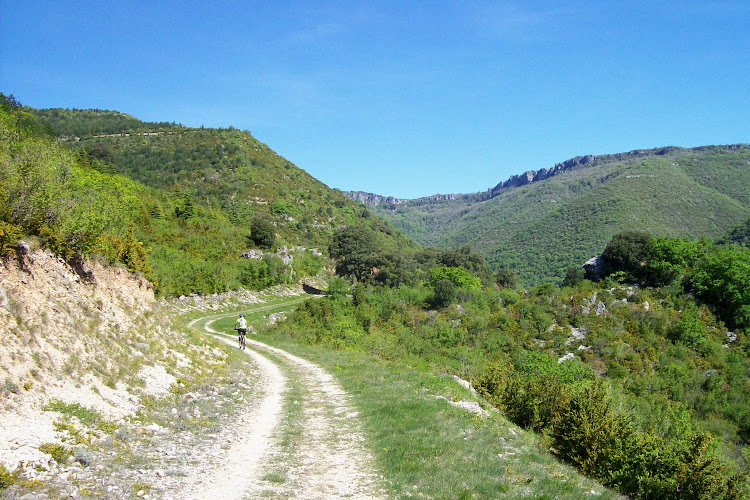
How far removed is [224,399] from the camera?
1180cm

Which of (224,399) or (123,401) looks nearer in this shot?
(123,401)

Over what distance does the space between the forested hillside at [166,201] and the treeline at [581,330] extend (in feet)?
34.4

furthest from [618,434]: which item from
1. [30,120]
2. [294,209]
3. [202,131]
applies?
[202,131]

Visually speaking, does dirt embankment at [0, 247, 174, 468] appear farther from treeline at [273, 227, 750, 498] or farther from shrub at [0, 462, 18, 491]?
treeline at [273, 227, 750, 498]

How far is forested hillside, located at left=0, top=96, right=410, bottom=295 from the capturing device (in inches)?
426

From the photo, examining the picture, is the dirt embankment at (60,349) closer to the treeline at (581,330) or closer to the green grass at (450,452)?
the green grass at (450,452)

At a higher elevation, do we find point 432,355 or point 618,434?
point 618,434

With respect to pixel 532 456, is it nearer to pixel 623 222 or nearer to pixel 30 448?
pixel 30 448

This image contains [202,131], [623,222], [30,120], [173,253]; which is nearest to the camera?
[173,253]

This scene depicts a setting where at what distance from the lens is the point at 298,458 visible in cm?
795

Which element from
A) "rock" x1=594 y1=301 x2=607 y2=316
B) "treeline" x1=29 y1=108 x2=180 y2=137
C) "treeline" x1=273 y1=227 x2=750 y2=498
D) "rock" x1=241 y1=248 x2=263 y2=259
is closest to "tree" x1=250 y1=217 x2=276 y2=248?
"rock" x1=241 y1=248 x2=263 y2=259

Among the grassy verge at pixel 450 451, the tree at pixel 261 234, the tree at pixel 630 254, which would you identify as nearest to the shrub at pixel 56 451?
the grassy verge at pixel 450 451

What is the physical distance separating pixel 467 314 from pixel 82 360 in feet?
136

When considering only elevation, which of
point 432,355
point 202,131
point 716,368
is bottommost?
point 716,368
